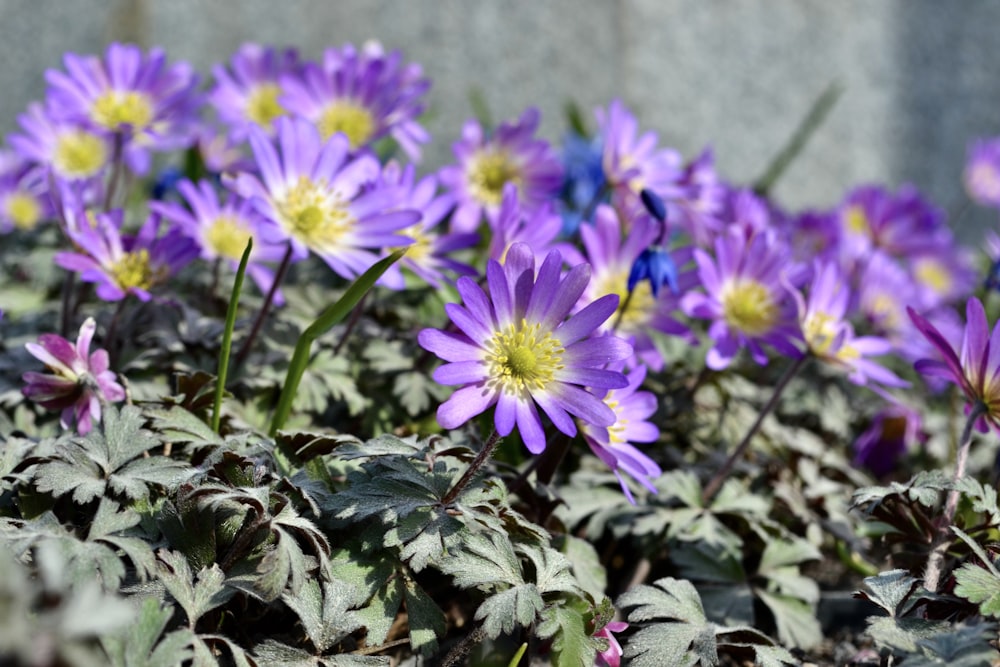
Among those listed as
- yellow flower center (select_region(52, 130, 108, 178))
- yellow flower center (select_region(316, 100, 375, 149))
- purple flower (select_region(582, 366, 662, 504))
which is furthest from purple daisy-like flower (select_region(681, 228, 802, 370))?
yellow flower center (select_region(52, 130, 108, 178))

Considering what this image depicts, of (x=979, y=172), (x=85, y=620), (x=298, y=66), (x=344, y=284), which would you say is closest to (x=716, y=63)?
(x=979, y=172)

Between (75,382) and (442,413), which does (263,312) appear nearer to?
(75,382)

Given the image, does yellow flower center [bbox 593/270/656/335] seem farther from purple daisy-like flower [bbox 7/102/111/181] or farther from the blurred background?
the blurred background

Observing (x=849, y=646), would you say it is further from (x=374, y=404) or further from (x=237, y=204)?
(x=237, y=204)

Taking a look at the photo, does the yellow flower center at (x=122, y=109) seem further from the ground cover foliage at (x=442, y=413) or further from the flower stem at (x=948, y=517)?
the flower stem at (x=948, y=517)

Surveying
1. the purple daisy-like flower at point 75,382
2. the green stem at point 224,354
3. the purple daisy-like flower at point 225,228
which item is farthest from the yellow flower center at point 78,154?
the green stem at point 224,354

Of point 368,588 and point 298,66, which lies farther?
point 298,66
